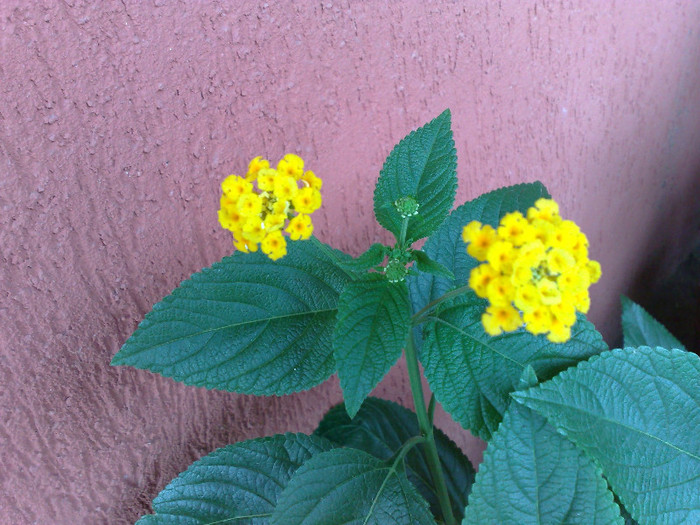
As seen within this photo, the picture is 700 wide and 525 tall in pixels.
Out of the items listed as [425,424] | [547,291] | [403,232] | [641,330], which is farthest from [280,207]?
[641,330]

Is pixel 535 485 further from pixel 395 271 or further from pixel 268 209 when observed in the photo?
pixel 268 209

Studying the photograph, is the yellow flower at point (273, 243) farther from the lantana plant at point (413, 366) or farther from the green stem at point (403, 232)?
the green stem at point (403, 232)

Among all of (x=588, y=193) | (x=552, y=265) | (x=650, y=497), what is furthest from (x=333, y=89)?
(x=588, y=193)

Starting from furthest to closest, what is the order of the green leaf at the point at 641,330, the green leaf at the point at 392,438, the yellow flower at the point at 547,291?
the green leaf at the point at 641,330 < the green leaf at the point at 392,438 < the yellow flower at the point at 547,291

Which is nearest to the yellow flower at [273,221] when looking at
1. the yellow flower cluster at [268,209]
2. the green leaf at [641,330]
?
the yellow flower cluster at [268,209]

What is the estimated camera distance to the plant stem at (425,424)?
587 mm

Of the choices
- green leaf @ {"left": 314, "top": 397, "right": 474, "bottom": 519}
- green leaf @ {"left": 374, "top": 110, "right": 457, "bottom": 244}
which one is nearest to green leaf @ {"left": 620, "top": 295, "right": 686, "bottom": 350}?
green leaf @ {"left": 314, "top": 397, "right": 474, "bottom": 519}

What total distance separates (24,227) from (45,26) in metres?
0.18

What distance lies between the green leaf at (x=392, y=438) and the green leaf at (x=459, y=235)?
23cm

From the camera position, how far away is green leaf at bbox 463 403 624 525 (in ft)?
1.63

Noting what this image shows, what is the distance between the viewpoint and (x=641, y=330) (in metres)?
1.14

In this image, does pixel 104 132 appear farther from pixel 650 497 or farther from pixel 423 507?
pixel 650 497

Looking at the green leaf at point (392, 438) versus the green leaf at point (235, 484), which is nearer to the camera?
the green leaf at point (235, 484)

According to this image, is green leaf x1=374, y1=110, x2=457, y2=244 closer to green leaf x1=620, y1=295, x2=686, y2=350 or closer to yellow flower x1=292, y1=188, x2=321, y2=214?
yellow flower x1=292, y1=188, x2=321, y2=214
